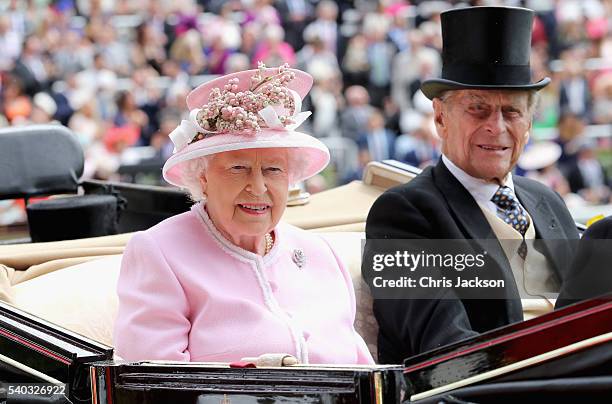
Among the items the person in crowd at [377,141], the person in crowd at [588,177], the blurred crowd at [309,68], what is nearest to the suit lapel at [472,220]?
the blurred crowd at [309,68]

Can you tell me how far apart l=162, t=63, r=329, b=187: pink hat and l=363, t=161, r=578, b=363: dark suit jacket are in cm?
31

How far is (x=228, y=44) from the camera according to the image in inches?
341

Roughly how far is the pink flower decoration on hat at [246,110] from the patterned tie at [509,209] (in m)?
0.58

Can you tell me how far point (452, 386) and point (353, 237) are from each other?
1.26 metres

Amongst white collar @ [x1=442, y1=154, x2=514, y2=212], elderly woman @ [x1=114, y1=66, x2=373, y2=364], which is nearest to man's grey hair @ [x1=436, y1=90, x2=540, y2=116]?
white collar @ [x1=442, y1=154, x2=514, y2=212]

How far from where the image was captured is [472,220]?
2521mm

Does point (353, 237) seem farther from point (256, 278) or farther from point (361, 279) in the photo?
point (256, 278)

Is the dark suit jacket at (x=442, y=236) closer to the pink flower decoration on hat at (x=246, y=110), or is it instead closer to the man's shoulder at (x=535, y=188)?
the man's shoulder at (x=535, y=188)

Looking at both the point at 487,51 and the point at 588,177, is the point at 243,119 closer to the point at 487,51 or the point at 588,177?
the point at 487,51

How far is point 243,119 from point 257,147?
0.19 ft

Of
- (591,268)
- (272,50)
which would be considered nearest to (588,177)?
(272,50)

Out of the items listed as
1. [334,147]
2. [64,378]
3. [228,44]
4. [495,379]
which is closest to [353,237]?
[64,378]

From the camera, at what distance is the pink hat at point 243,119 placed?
2152 millimetres

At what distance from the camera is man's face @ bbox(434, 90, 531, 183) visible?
2531mm
